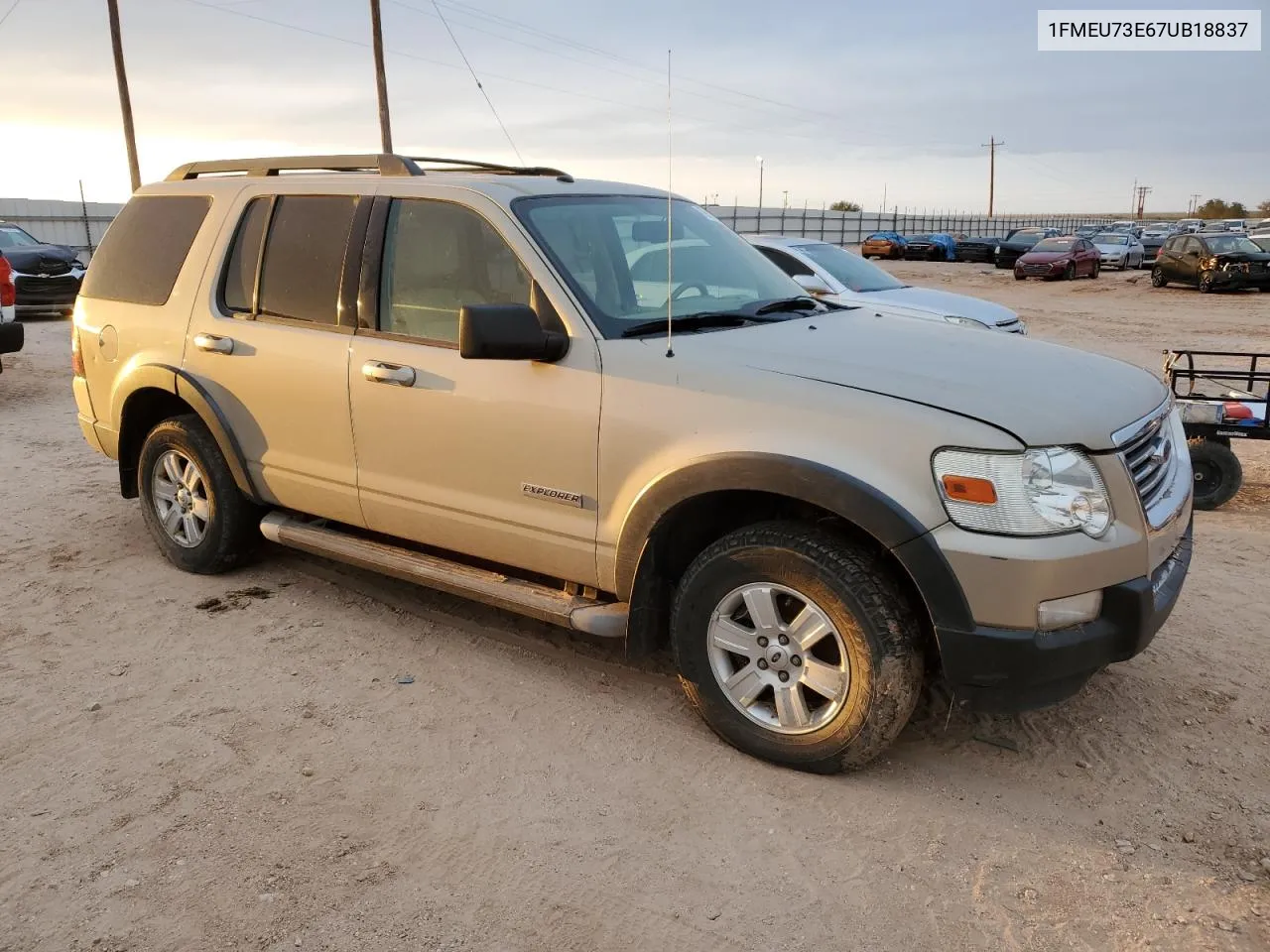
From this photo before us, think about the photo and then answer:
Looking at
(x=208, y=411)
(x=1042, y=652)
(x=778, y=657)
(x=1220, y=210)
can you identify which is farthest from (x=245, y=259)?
(x=1220, y=210)

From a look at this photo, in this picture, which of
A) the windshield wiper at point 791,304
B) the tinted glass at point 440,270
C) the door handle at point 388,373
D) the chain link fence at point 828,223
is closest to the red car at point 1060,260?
the chain link fence at point 828,223

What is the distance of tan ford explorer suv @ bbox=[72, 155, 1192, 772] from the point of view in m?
3.09

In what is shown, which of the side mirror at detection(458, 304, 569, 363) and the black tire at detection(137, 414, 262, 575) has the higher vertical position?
the side mirror at detection(458, 304, 569, 363)

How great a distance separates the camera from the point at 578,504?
3.78 metres

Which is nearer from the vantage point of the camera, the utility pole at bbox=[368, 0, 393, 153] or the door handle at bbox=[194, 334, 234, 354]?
the door handle at bbox=[194, 334, 234, 354]

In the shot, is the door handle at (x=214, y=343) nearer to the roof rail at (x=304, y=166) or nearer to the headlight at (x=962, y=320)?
the roof rail at (x=304, y=166)

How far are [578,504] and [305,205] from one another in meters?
2.06

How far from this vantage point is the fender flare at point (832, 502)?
307cm

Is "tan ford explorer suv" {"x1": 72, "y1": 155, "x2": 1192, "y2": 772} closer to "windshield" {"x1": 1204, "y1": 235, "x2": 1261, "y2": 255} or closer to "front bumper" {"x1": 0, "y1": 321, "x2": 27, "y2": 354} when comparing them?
"front bumper" {"x1": 0, "y1": 321, "x2": 27, "y2": 354}

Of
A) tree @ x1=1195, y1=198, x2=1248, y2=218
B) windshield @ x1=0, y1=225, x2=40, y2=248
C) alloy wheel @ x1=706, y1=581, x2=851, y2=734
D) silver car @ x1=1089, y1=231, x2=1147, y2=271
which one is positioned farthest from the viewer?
tree @ x1=1195, y1=198, x2=1248, y2=218

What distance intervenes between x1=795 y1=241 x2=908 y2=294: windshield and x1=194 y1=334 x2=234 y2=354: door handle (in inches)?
279

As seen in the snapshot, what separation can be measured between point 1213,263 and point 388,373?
2746 cm

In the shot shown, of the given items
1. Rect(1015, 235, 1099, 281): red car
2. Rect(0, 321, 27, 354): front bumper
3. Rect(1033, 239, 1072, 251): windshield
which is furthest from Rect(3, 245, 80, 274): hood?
Rect(1033, 239, 1072, 251): windshield

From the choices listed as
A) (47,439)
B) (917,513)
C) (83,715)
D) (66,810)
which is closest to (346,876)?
(66,810)
